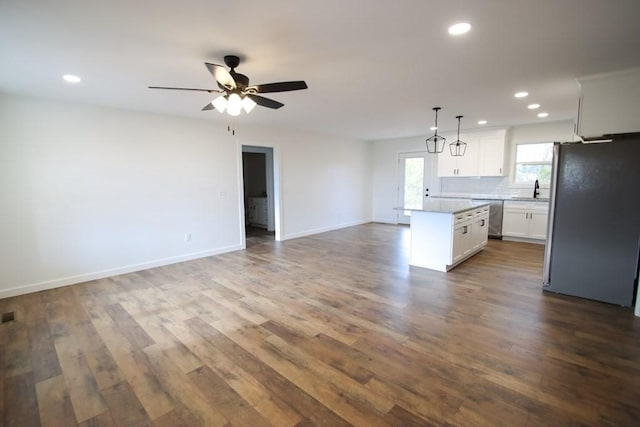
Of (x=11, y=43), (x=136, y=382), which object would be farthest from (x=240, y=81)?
(x=136, y=382)

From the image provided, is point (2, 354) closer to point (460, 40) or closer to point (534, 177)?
point (460, 40)

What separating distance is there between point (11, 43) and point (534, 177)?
27.1ft

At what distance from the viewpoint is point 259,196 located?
28.2 feet

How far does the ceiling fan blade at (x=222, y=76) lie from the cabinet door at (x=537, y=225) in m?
6.29

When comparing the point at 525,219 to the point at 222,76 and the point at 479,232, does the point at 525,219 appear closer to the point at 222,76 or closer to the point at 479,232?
the point at 479,232

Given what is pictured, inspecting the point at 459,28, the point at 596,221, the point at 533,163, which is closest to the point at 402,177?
the point at 533,163

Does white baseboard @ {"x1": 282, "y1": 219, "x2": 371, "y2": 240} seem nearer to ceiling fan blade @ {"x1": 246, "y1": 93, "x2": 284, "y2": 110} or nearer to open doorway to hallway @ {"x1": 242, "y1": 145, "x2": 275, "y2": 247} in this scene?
open doorway to hallway @ {"x1": 242, "y1": 145, "x2": 275, "y2": 247}

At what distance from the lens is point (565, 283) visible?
347cm

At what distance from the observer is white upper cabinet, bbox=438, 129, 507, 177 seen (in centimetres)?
645

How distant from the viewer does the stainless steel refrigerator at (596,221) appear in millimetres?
3074

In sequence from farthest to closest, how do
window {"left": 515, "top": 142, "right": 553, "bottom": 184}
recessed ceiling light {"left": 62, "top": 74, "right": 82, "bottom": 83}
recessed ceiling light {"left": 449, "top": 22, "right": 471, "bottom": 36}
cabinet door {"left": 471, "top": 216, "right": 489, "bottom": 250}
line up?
1. window {"left": 515, "top": 142, "right": 553, "bottom": 184}
2. cabinet door {"left": 471, "top": 216, "right": 489, "bottom": 250}
3. recessed ceiling light {"left": 62, "top": 74, "right": 82, "bottom": 83}
4. recessed ceiling light {"left": 449, "top": 22, "right": 471, "bottom": 36}

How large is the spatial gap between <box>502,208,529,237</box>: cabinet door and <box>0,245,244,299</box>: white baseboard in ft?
19.7

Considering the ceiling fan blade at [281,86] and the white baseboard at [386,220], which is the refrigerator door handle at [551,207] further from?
the white baseboard at [386,220]

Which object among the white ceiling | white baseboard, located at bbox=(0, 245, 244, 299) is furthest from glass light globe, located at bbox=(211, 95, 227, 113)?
white baseboard, located at bbox=(0, 245, 244, 299)
